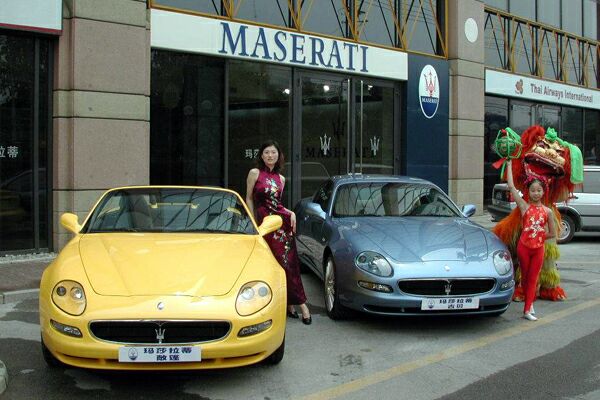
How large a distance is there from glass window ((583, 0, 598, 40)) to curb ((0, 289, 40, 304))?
66.6ft

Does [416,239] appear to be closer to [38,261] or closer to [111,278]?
[111,278]

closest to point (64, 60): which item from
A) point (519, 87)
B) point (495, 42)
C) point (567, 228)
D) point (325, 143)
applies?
point (325, 143)

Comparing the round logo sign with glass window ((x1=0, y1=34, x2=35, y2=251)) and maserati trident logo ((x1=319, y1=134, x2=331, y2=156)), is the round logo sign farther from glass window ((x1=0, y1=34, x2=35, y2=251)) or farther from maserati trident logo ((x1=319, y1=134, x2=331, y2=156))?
glass window ((x1=0, y1=34, x2=35, y2=251))

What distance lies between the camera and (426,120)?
49.4ft

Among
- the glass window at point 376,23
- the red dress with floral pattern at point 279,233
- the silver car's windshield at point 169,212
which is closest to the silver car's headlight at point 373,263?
the red dress with floral pattern at point 279,233

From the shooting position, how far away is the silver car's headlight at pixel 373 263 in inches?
209

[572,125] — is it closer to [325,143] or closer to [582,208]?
[582,208]

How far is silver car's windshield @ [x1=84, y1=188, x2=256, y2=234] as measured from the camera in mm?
5109

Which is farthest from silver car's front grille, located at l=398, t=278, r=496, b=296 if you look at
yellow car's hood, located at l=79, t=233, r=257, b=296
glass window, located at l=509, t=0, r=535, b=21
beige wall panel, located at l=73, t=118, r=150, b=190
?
glass window, located at l=509, t=0, r=535, b=21

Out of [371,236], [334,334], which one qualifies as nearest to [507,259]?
[371,236]

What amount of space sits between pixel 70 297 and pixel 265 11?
9.41m

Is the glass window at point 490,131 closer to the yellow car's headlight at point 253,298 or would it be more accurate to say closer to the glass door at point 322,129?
the glass door at point 322,129

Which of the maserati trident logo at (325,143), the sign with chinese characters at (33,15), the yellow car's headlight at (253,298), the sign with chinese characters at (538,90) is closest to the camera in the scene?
the yellow car's headlight at (253,298)

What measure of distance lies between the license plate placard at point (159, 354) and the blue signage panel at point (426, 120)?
11.6 meters
